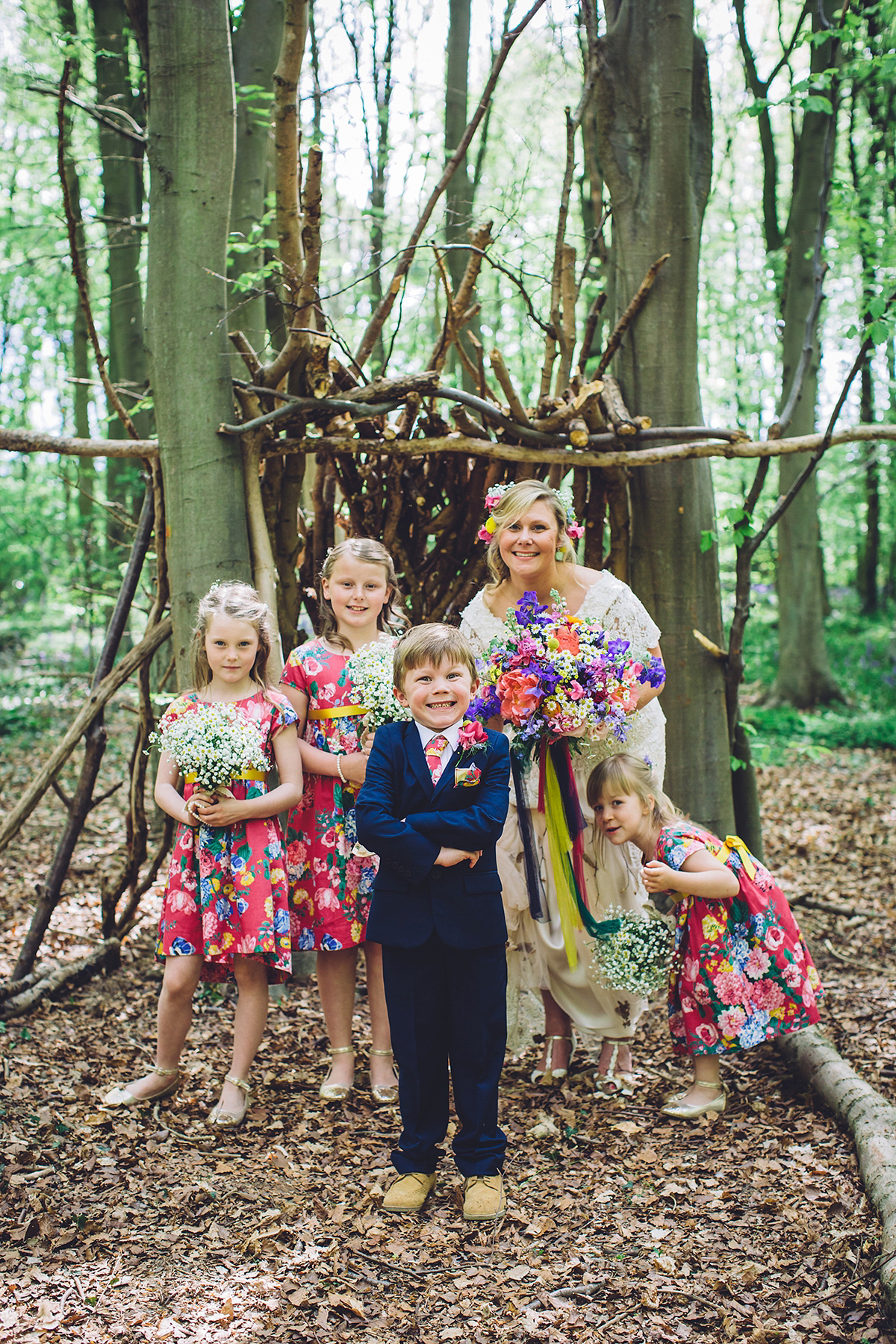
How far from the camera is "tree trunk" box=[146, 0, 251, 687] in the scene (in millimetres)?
3959

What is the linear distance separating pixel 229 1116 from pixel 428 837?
1.37m

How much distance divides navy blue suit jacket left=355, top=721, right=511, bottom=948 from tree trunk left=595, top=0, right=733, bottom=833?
1813 mm

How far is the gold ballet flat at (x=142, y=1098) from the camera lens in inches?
130

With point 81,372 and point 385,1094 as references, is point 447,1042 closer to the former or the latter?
point 385,1094

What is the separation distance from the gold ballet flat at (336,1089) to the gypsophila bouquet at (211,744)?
1.10 metres

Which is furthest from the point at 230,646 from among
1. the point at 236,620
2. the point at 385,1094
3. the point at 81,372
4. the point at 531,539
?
the point at 81,372

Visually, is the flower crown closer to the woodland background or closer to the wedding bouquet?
the wedding bouquet

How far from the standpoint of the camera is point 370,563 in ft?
11.5

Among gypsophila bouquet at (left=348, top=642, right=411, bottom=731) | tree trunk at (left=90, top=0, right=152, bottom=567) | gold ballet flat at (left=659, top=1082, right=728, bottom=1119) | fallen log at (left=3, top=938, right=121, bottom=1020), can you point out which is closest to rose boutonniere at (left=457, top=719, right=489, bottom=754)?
gypsophila bouquet at (left=348, top=642, right=411, bottom=731)

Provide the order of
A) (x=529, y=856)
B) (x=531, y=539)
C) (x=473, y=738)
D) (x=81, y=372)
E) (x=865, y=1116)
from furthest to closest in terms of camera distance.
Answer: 1. (x=81, y=372)
2. (x=529, y=856)
3. (x=531, y=539)
4. (x=865, y=1116)
5. (x=473, y=738)

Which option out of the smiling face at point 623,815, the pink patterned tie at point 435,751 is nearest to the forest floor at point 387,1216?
the smiling face at point 623,815

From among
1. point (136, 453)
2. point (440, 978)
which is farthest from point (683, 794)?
point (136, 453)

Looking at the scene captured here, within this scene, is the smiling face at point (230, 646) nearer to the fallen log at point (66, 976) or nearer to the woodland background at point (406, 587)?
the woodland background at point (406, 587)

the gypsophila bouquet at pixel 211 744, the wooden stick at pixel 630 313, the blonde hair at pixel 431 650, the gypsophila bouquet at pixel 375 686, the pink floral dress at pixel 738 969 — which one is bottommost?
the pink floral dress at pixel 738 969
